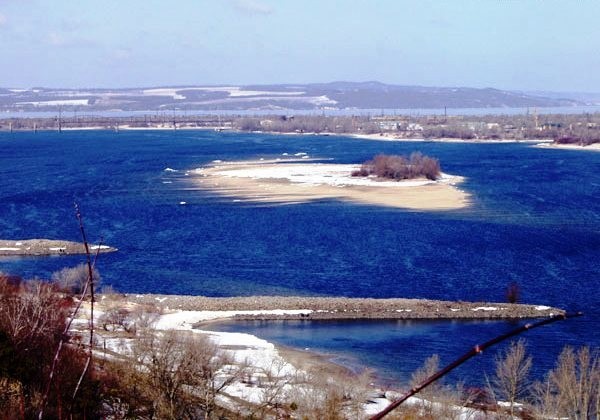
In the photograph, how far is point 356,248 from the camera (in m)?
14.1

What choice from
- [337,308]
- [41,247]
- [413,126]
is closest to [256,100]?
[413,126]

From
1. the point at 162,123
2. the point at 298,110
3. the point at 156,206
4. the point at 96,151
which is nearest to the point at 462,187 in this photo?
the point at 156,206

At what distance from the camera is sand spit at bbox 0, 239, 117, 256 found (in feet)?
45.6

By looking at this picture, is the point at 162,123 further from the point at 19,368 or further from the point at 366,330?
the point at 19,368

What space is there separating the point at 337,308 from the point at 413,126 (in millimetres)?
44742

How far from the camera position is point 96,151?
3778 cm

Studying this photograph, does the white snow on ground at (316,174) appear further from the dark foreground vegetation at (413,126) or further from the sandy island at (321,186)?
the dark foreground vegetation at (413,126)

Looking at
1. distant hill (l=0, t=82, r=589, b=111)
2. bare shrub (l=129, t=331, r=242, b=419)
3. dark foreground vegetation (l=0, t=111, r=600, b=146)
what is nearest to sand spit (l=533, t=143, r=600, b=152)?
dark foreground vegetation (l=0, t=111, r=600, b=146)

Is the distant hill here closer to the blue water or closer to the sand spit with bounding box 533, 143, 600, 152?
the sand spit with bounding box 533, 143, 600, 152

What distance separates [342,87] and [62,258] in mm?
128271

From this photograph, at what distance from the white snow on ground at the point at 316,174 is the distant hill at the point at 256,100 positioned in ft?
227

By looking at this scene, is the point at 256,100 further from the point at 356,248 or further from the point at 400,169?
the point at 356,248

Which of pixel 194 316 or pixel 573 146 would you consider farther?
pixel 573 146

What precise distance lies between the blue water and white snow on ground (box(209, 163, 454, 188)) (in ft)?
5.02
